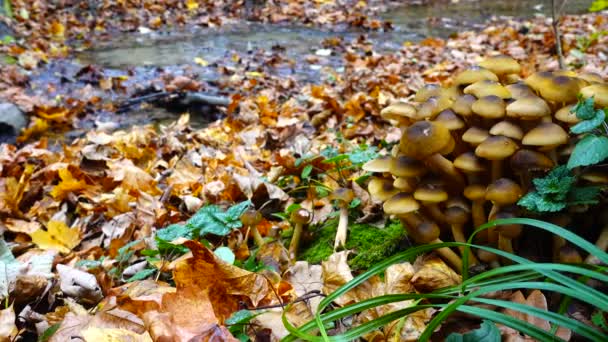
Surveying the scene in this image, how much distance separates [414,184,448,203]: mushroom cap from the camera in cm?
165

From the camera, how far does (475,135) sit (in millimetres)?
1650

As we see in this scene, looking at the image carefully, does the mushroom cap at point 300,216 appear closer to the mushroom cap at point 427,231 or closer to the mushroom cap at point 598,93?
the mushroom cap at point 427,231

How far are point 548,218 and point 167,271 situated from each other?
1.74 metres

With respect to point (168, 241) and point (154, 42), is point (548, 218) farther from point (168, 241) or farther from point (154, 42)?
point (154, 42)

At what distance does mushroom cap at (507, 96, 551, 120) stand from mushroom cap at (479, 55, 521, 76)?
319 millimetres

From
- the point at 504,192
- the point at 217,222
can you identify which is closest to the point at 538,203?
the point at 504,192

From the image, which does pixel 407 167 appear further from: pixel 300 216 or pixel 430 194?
pixel 300 216

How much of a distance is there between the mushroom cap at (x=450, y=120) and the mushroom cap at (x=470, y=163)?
0.12 m

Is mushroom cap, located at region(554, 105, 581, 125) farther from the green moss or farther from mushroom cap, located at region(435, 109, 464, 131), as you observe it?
the green moss

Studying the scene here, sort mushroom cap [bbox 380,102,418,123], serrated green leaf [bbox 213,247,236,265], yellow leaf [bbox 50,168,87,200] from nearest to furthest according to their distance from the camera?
1. mushroom cap [bbox 380,102,418,123]
2. serrated green leaf [bbox 213,247,236,265]
3. yellow leaf [bbox 50,168,87,200]

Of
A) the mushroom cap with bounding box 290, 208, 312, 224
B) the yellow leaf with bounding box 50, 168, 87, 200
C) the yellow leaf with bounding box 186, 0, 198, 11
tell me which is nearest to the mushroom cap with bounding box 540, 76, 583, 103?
the mushroom cap with bounding box 290, 208, 312, 224

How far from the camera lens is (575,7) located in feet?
34.4

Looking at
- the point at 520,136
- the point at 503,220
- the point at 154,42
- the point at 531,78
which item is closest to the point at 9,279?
the point at 503,220

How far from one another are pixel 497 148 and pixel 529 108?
0.18 m
